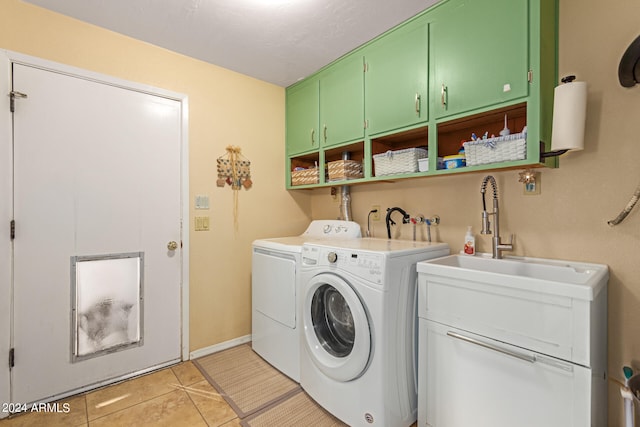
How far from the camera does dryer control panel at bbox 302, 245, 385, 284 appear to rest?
146 centimetres

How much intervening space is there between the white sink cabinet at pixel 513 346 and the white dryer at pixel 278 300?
85 cm

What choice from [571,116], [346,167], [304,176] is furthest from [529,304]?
[304,176]

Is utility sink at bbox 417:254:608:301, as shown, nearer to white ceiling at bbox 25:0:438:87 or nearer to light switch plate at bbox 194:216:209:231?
white ceiling at bbox 25:0:438:87

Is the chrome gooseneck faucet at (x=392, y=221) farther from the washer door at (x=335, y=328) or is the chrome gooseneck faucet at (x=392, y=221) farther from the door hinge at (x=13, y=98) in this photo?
the door hinge at (x=13, y=98)

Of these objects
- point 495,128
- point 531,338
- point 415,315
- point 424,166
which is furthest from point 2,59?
point 531,338

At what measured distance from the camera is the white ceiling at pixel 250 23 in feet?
5.49

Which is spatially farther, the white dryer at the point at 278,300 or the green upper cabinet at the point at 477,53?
the white dryer at the point at 278,300

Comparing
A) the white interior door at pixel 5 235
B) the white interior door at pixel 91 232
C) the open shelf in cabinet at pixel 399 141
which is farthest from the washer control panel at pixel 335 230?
the white interior door at pixel 5 235

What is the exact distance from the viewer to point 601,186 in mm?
1404

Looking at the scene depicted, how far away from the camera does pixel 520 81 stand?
1.36 m

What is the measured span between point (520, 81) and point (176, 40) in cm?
218

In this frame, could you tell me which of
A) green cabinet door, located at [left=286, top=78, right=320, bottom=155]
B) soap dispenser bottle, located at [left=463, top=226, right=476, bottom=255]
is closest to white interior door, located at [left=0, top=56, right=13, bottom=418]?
green cabinet door, located at [left=286, top=78, right=320, bottom=155]

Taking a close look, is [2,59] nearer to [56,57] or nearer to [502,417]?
[56,57]

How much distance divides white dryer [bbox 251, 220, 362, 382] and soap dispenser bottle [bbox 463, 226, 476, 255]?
0.82m
